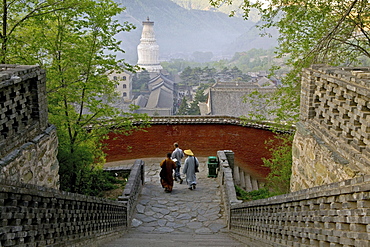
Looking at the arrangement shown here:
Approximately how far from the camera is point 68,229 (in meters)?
4.67

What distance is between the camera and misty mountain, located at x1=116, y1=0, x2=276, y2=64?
119438mm

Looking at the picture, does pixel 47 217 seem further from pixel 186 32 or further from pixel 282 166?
pixel 186 32

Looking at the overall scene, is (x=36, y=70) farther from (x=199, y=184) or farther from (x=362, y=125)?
(x=199, y=184)

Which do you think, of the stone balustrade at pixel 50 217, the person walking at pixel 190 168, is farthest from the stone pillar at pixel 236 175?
the stone balustrade at pixel 50 217

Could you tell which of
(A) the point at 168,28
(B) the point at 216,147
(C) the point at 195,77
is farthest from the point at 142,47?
(A) the point at 168,28

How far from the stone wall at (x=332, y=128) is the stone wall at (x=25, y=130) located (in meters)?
3.91

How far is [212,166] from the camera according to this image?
512 inches

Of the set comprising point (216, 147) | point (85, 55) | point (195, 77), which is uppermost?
point (195, 77)

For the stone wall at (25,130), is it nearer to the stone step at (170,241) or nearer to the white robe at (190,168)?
the stone step at (170,241)

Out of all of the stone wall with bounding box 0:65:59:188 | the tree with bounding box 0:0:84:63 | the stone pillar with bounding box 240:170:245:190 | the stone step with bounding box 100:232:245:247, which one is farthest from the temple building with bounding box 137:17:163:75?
the stone wall with bounding box 0:65:59:188

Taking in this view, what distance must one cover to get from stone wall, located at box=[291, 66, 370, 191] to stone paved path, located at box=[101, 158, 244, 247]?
2.10 metres

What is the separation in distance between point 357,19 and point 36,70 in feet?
26.2

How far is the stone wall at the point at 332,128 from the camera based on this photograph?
427 centimetres

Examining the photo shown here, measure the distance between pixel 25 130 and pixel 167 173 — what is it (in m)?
6.49
